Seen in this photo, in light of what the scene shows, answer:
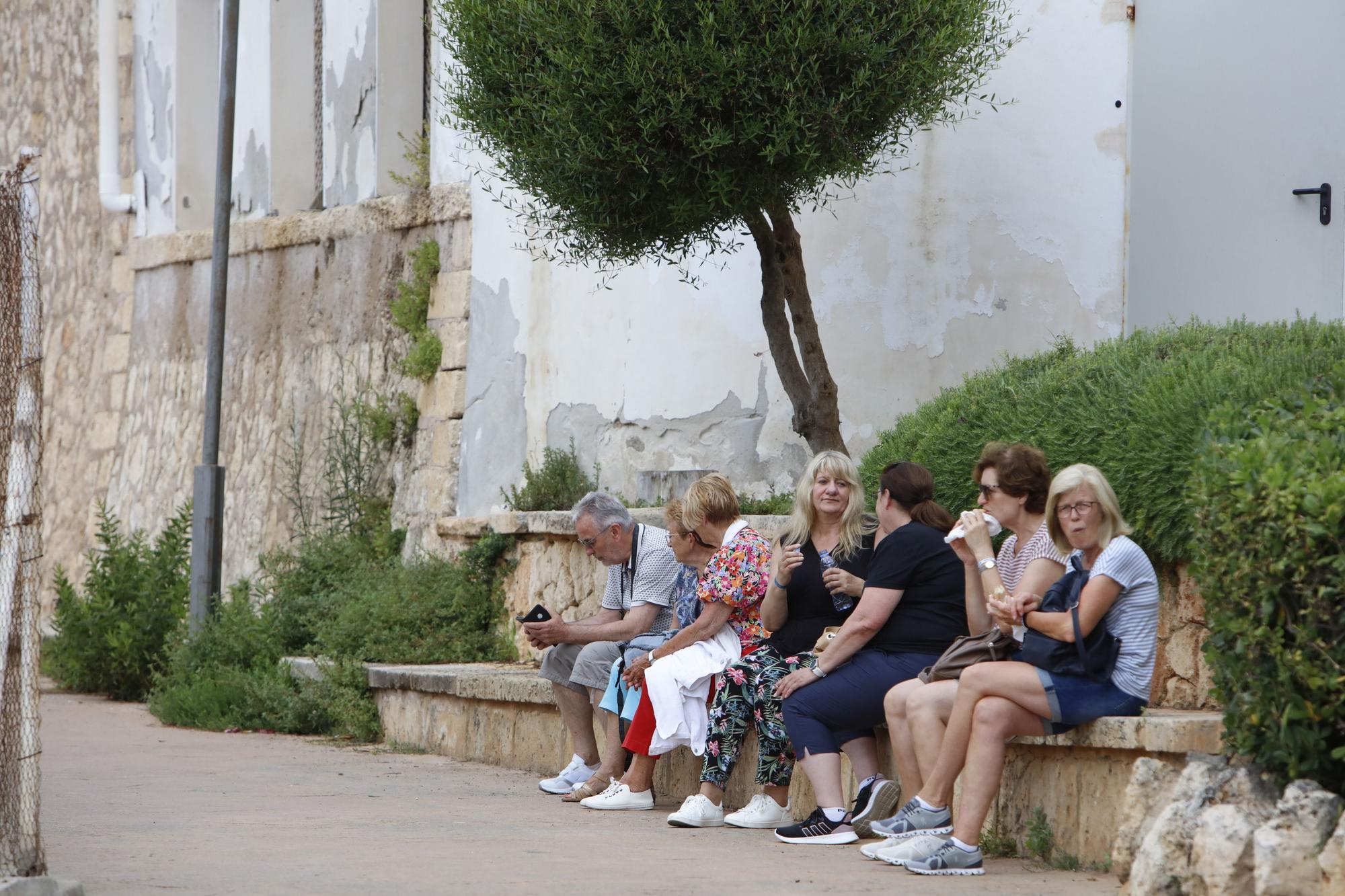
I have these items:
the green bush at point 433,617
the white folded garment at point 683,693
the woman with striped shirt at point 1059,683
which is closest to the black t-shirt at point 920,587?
the woman with striped shirt at point 1059,683

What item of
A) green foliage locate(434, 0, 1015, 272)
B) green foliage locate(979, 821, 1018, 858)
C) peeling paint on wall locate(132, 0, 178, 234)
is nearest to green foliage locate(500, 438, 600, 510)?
green foliage locate(434, 0, 1015, 272)

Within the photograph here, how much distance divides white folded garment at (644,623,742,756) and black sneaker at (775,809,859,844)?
64 cm

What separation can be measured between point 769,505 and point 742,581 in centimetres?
235

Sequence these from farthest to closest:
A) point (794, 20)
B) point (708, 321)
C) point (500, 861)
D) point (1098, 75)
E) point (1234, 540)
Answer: point (708, 321), point (1098, 75), point (794, 20), point (500, 861), point (1234, 540)

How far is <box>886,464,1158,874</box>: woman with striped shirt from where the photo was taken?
464 cm

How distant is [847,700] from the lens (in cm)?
534

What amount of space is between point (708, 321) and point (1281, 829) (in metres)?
5.44

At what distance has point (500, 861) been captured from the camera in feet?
16.2

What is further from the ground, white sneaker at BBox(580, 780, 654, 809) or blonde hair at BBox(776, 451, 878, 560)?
blonde hair at BBox(776, 451, 878, 560)

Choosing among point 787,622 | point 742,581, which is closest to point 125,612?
point 742,581

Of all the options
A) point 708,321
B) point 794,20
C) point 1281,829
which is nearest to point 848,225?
point 708,321

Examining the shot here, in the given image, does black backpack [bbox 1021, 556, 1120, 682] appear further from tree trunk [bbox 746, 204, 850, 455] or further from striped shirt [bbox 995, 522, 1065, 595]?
tree trunk [bbox 746, 204, 850, 455]

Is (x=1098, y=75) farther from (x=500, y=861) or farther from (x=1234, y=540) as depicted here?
(x=500, y=861)

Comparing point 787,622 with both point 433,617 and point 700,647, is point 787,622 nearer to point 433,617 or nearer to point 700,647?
point 700,647
